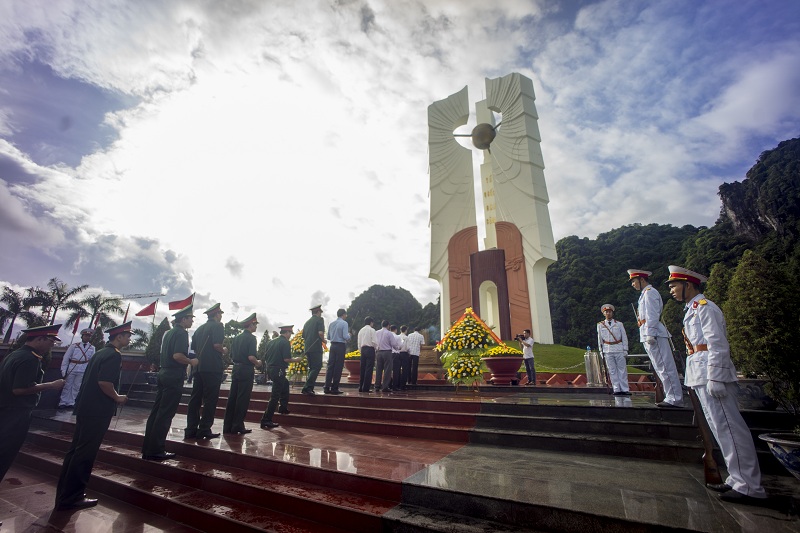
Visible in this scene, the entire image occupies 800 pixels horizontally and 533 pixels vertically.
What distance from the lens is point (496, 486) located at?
2861mm

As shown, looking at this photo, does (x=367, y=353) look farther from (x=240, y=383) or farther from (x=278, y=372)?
Result: (x=240, y=383)

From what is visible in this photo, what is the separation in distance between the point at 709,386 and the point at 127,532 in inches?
190

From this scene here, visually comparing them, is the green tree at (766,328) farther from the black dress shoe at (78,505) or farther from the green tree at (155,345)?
the green tree at (155,345)

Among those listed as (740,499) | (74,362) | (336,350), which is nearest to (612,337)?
(740,499)

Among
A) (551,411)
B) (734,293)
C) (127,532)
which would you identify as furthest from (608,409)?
(127,532)

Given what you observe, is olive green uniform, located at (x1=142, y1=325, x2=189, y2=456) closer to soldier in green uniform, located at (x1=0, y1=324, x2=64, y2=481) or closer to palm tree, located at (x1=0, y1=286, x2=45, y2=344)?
soldier in green uniform, located at (x1=0, y1=324, x2=64, y2=481)

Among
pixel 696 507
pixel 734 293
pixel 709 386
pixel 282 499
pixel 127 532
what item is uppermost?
pixel 734 293

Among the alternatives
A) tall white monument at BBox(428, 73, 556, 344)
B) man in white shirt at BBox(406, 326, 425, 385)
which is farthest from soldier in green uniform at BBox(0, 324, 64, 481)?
tall white monument at BBox(428, 73, 556, 344)

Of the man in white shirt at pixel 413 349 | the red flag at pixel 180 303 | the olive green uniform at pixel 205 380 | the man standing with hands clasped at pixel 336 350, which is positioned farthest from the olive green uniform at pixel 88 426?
the man in white shirt at pixel 413 349

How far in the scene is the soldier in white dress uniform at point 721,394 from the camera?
2.58 meters

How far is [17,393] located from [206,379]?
6.74 ft

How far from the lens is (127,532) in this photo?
302 centimetres

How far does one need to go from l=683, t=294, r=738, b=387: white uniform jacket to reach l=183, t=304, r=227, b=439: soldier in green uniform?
553cm

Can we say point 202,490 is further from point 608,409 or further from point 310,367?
point 608,409
